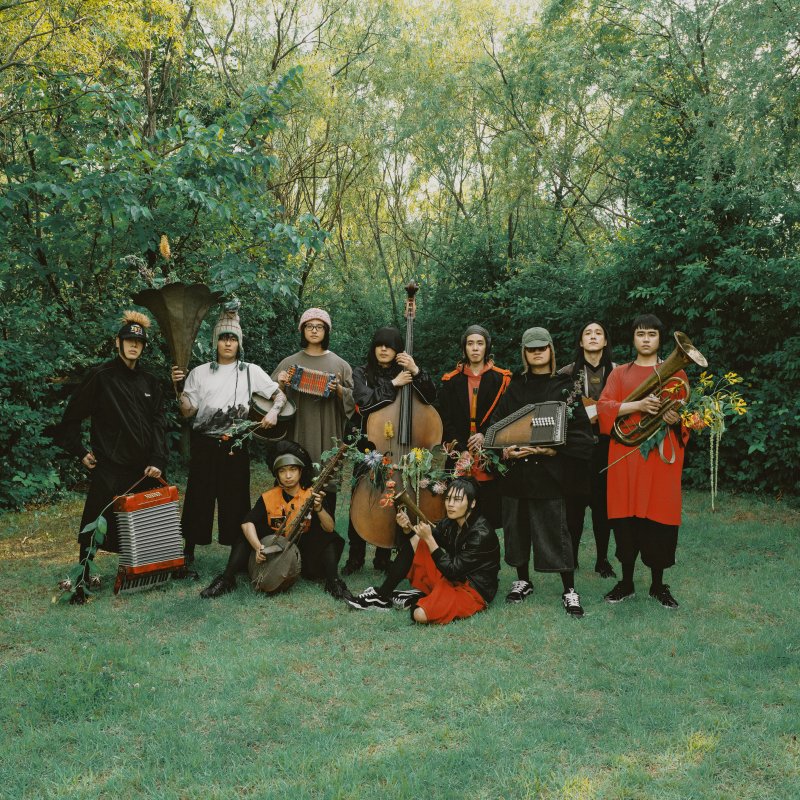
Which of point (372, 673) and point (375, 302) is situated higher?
point (375, 302)

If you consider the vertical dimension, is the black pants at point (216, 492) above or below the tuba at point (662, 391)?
below

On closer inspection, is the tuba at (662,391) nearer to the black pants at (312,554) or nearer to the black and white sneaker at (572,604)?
the black and white sneaker at (572,604)

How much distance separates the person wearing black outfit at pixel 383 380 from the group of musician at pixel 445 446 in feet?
0.04

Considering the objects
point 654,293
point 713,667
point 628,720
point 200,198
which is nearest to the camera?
point 628,720

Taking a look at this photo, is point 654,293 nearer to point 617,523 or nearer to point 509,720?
point 617,523

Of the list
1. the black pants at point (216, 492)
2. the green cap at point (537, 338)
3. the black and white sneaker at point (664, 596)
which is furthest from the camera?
the black pants at point (216, 492)

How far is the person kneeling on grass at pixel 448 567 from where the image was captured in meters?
4.71

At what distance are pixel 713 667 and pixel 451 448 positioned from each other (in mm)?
2251

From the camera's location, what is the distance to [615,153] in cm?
1144

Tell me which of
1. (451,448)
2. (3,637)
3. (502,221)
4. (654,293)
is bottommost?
(3,637)

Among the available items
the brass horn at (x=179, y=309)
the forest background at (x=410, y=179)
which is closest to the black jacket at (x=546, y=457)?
the brass horn at (x=179, y=309)

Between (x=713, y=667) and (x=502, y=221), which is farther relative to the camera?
(x=502, y=221)

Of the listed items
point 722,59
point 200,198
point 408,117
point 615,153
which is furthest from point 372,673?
point 408,117

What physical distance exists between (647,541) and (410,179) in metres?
12.0
